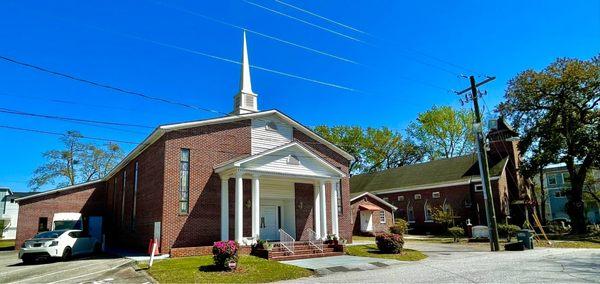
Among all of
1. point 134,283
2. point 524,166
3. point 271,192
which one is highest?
point 524,166

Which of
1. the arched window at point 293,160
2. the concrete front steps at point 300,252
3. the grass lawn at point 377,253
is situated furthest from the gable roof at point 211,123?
the concrete front steps at point 300,252

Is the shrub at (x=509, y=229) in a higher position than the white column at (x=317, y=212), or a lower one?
lower

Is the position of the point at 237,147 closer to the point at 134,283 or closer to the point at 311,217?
the point at 311,217

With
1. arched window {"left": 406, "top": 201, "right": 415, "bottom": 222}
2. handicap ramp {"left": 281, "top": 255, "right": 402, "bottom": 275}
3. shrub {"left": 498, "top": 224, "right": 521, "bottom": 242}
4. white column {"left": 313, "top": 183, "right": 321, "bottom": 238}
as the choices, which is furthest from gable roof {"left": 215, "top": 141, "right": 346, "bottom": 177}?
arched window {"left": 406, "top": 201, "right": 415, "bottom": 222}

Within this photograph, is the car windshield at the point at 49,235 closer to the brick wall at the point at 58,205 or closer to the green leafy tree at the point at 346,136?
the brick wall at the point at 58,205

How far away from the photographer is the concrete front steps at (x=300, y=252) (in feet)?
58.5

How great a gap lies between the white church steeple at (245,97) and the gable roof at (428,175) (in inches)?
929

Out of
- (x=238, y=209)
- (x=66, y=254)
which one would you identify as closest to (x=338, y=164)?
(x=238, y=209)

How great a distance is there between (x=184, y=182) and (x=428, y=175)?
1214 inches

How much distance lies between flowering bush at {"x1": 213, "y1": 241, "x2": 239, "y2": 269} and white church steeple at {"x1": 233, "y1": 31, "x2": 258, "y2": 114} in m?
12.4

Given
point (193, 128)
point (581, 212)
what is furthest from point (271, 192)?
point (581, 212)

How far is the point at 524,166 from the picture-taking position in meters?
35.7

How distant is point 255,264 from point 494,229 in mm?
13253

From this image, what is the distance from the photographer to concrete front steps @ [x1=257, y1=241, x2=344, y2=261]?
17.8m
